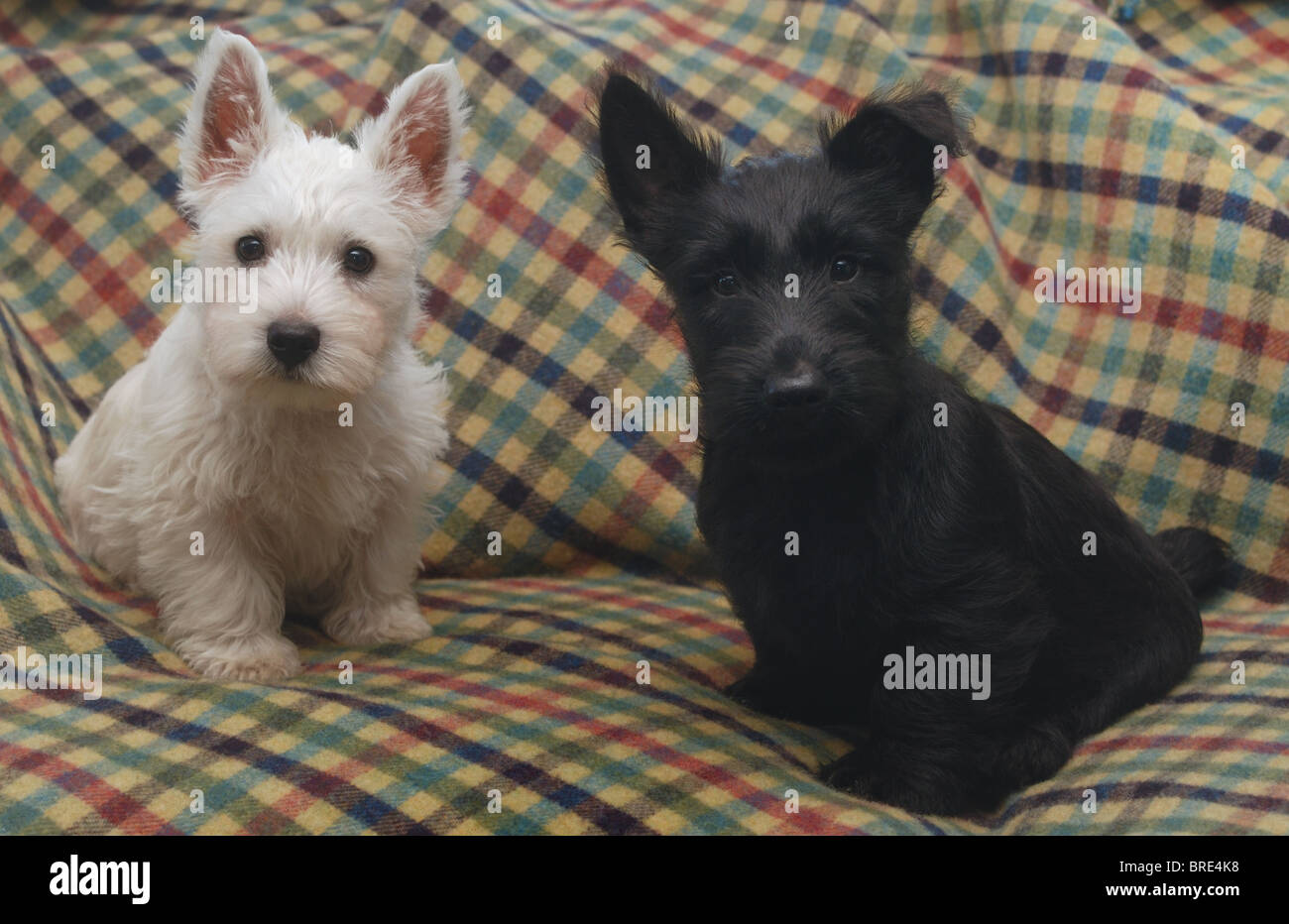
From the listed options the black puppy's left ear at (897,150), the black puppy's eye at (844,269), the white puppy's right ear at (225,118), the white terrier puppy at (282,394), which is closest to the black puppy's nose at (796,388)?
the black puppy's eye at (844,269)

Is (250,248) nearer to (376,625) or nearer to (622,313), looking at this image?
(376,625)

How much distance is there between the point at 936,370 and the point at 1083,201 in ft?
4.72

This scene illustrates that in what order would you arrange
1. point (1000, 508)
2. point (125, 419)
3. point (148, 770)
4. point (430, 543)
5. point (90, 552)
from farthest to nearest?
point (430, 543), point (90, 552), point (125, 419), point (1000, 508), point (148, 770)

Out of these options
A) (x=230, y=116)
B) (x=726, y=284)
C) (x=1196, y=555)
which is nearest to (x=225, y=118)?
(x=230, y=116)

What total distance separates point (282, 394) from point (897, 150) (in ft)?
4.16

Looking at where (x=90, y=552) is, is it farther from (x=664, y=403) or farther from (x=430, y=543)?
(x=664, y=403)

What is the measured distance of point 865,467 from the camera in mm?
2547

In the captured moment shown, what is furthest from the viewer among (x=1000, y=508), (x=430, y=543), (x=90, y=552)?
(x=430, y=543)

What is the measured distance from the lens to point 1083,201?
3879 millimetres

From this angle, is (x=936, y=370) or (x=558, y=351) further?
(x=558, y=351)

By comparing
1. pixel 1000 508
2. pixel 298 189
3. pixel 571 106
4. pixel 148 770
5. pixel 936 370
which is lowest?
pixel 148 770

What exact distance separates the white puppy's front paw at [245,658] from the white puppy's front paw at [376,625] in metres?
0.22

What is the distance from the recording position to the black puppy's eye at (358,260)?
2764 mm

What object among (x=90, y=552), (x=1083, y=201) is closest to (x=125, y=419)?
(x=90, y=552)
